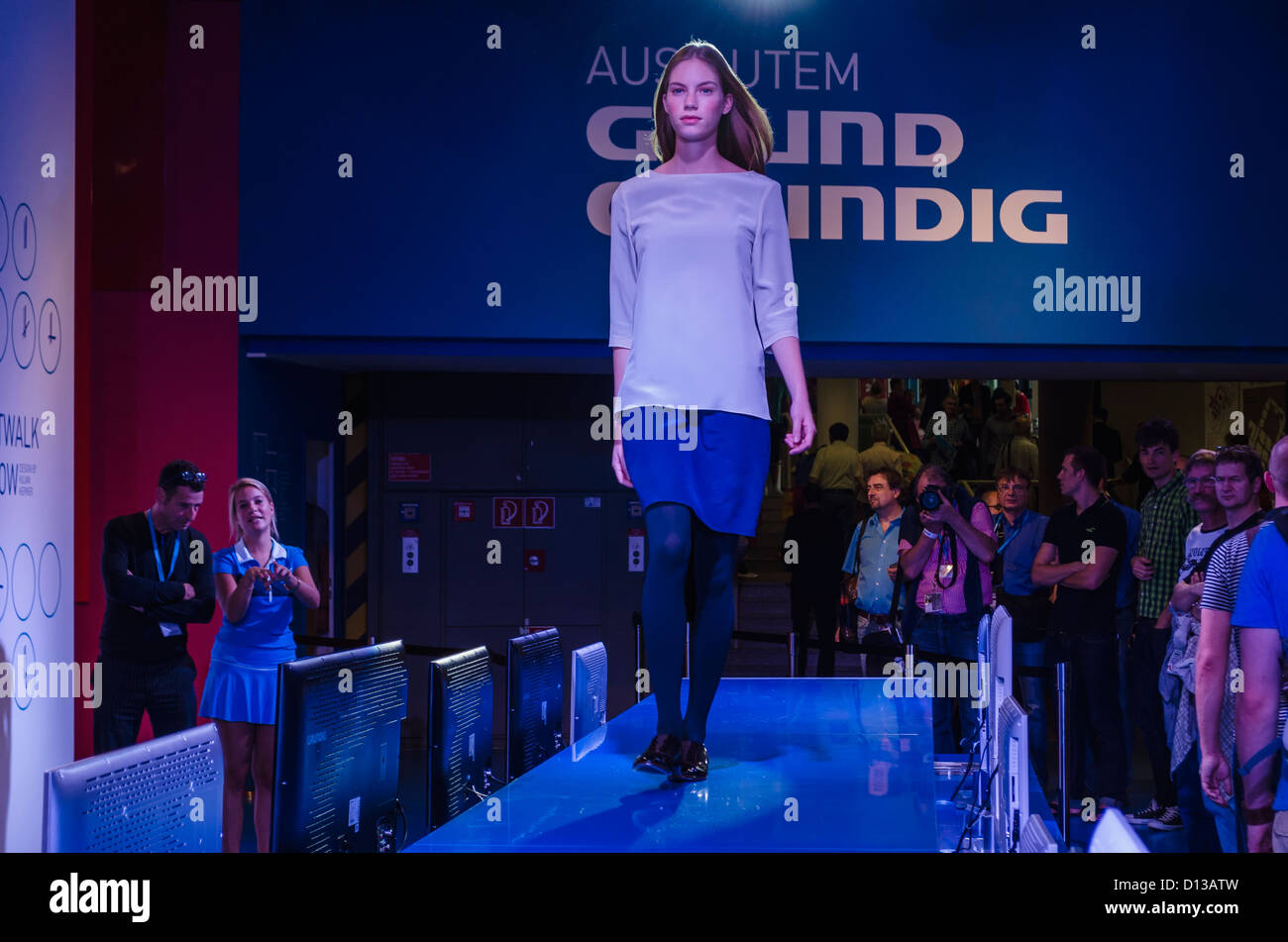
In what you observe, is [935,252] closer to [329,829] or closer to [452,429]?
[452,429]

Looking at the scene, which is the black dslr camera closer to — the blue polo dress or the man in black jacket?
the blue polo dress

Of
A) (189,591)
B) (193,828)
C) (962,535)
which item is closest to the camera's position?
(193,828)

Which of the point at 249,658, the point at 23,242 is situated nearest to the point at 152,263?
the point at 23,242

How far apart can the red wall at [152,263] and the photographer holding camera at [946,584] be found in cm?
318

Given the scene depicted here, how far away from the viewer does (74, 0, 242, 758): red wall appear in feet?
18.6

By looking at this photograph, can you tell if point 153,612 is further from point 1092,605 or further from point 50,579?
point 1092,605

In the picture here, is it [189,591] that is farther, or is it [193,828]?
[189,591]

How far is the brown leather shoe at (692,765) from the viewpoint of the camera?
7.50 ft

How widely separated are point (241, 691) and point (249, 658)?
0.12m

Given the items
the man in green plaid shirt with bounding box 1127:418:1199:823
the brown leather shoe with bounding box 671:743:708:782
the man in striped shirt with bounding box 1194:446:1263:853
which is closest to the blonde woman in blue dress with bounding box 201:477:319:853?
the brown leather shoe with bounding box 671:743:708:782

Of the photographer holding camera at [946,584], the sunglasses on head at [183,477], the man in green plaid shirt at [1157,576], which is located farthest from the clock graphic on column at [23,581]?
the man in green plaid shirt at [1157,576]
